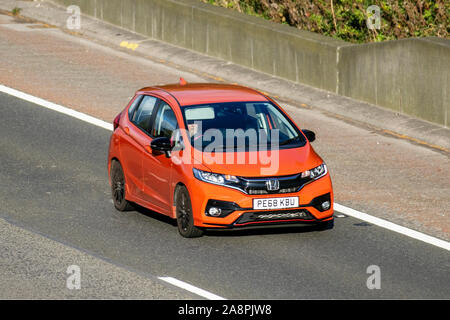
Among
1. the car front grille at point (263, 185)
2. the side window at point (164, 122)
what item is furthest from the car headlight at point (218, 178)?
the side window at point (164, 122)

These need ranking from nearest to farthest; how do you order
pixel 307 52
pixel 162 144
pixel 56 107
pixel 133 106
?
1. pixel 162 144
2. pixel 133 106
3. pixel 56 107
4. pixel 307 52

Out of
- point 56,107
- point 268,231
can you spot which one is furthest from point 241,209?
point 56,107

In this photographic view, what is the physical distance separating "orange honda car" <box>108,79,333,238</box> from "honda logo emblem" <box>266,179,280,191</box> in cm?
1

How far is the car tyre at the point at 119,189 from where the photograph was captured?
14.4 metres

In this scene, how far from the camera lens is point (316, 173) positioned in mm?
12805

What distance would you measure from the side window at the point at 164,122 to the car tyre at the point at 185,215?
941 millimetres

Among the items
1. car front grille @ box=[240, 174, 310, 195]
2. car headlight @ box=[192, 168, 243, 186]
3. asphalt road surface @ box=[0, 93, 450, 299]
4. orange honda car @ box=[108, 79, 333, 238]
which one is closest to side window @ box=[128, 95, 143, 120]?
orange honda car @ box=[108, 79, 333, 238]

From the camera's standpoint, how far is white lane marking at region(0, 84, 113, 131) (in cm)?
1919

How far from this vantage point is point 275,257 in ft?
40.0

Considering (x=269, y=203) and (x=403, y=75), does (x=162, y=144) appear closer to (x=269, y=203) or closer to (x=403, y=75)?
(x=269, y=203)

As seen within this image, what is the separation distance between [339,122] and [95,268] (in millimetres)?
9064

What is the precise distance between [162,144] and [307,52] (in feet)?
28.2

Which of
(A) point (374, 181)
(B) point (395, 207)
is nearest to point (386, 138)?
(A) point (374, 181)

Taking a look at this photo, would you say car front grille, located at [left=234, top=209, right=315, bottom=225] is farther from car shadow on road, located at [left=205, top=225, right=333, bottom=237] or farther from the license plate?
car shadow on road, located at [left=205, top=225, right=333, bottom=237]
